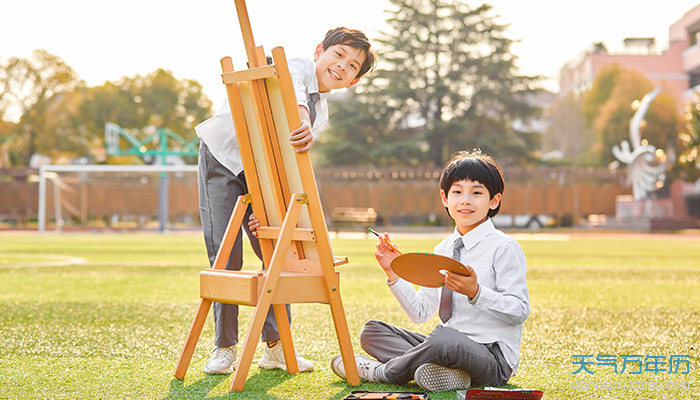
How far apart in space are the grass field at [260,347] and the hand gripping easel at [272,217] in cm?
29

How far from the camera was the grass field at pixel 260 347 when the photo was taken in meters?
3.29

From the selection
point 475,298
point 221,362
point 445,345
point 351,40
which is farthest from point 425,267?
point 221,362

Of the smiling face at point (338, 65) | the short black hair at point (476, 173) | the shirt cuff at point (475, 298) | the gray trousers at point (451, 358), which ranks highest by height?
the smiling face at point (338, 65)

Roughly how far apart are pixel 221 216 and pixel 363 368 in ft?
3.14

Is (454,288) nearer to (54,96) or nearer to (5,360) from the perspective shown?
(5,360)

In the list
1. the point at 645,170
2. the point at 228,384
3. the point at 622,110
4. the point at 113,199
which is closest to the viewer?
the point at 228,384

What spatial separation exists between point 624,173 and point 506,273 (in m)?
31.3

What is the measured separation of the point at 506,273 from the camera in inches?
126

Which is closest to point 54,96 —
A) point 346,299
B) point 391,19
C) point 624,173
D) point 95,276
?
point 391,19

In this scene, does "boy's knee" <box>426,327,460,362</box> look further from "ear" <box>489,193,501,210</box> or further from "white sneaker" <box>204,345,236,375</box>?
"white sneaker" <box>204,345,236,375</box>

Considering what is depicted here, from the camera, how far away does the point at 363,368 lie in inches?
136

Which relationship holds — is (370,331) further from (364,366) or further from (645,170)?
(645,170)

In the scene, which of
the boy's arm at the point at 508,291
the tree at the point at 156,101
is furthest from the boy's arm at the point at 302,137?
the tree at the point at 156,101

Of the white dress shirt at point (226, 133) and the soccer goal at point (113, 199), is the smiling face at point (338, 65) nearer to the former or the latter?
the white dress shirt at point (226, 133)
